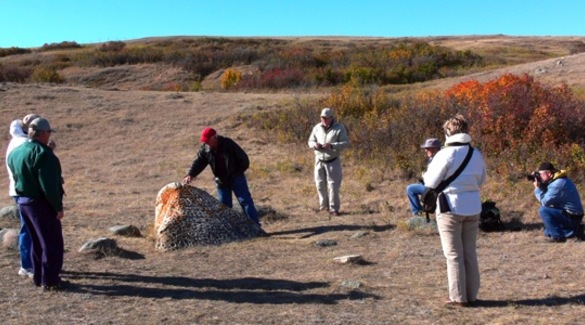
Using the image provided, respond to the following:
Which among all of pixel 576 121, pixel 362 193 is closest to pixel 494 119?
pixel 576 121

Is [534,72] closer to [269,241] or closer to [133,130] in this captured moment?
[133,130]

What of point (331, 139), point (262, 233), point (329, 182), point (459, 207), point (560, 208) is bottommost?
point (262, 233)

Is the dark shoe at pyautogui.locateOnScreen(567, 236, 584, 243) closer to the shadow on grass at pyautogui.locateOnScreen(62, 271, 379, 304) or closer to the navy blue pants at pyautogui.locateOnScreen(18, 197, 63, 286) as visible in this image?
the shadow on grass at pyautogui.locateOnScreen(62, 271, 379, 304)

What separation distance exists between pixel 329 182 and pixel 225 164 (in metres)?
1.96

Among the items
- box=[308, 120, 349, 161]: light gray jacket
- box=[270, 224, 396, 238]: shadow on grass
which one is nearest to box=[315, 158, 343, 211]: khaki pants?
box=[308, 120, 349, 161]: light gray jacket

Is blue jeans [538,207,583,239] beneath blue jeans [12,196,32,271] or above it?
beneath

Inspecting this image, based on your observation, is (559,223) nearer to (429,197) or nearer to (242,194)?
(429,197)

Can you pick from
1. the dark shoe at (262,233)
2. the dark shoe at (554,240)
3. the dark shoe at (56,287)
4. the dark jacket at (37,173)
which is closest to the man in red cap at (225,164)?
the dark shoe at (262,233)

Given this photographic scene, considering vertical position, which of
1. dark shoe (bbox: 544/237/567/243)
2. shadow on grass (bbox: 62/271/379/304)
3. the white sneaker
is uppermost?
the white sneaker

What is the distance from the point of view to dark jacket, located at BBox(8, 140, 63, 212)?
5.75 m

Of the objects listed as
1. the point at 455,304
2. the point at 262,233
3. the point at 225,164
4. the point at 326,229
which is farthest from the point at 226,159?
the point at 455,304

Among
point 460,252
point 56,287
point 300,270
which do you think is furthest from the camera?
point 300,270

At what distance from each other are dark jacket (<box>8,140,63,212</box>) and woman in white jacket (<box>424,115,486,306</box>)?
10.6ft

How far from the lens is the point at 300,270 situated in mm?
7043
